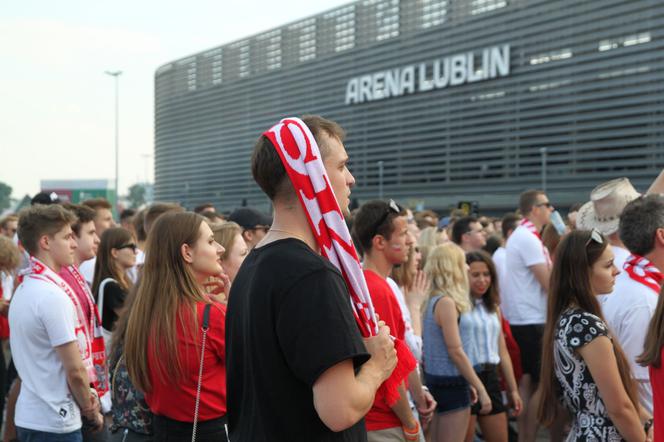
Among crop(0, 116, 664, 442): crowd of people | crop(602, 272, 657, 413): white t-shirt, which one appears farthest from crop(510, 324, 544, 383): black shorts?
crop(602, 272, 657, 413): white t-shirt

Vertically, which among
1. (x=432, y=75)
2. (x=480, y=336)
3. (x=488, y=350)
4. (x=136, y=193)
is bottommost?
(x=488, y=350)

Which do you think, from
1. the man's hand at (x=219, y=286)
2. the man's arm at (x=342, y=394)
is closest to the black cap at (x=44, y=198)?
the man's hand at (x=219, y=286)

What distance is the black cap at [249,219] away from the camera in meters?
5.63

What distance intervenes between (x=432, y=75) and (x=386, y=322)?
2459 inches

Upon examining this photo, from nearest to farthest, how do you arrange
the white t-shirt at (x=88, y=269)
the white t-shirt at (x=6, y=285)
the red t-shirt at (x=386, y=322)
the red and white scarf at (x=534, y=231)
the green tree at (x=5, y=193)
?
1. the red t-shirt at (x=386, y=322)
2. the white t-shirt at (x=88, y=269)
3. the white t-shirt at (x=6, y=285)
4. the red and white scarf at (x=534, y=231)
5. the green tree at (x=5, y=193)

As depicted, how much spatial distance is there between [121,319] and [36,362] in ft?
2.18

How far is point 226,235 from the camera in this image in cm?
425

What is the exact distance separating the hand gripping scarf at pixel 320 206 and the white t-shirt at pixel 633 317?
208cm

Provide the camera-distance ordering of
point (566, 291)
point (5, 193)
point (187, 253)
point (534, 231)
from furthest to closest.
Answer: point (5, 193)
point (534, 231)
point (566, 291)
point (187, 253)

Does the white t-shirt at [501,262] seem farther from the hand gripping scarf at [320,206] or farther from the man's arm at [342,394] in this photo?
the man's arm at [342,394]

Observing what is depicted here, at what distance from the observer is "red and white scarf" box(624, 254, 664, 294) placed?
3738mm

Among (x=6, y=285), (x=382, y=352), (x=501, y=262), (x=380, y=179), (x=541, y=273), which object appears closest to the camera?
(x=382, y=352)

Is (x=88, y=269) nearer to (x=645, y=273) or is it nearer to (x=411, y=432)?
(x=411, y=432)

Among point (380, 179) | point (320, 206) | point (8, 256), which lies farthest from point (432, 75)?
point (320, 206)
